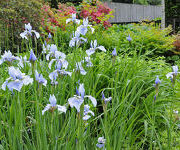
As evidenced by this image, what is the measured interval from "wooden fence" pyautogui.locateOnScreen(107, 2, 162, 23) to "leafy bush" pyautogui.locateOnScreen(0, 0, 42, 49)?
10.8 metres

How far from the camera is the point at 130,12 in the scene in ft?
63.0

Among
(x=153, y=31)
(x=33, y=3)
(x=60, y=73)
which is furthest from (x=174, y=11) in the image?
(x=60, y=73)

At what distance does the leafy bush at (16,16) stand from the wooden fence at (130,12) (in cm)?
1076

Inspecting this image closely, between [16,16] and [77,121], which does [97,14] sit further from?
[77,121]

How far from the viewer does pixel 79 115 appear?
1.01 metres

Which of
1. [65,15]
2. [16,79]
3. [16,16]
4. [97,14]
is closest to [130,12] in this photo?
[97,14]

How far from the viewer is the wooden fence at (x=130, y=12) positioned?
1731 centimetres

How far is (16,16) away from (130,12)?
15.1 meters

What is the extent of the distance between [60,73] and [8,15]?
4549mm

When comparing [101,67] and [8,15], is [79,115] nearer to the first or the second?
[101,67]

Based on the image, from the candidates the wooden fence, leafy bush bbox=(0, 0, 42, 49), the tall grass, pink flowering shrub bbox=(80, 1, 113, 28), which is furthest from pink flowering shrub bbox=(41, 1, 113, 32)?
the wooden fence

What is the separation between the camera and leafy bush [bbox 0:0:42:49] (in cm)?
529

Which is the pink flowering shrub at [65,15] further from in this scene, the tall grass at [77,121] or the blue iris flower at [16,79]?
the blue iris flower at [16,79]

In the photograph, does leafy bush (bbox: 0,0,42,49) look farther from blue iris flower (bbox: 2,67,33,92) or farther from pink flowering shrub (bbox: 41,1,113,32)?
blue iris flower (bbox: 2,67,33,92)
